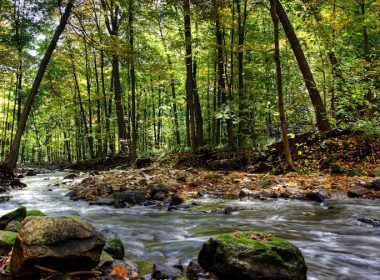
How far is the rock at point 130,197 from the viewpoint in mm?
Answer: 9719

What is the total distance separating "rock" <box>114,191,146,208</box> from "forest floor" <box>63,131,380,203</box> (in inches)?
15.1

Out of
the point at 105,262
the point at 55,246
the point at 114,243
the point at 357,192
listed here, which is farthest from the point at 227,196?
the point at 55,246

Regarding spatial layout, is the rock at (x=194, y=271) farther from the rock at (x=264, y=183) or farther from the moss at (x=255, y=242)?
the rock at (x=264, y=183)

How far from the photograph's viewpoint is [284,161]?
13805 mm

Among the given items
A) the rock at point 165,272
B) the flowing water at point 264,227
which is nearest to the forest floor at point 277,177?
the flowing water at point 264,227

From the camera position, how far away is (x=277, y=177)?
38.2 ft

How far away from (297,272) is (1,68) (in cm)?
2460

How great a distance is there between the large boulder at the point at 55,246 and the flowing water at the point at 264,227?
4.03 ft

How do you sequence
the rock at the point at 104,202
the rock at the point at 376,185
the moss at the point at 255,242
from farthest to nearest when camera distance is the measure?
1. the rock at the point at 104,202
2. the rock at the point at 376,185
3. the moss at the point at 255,242

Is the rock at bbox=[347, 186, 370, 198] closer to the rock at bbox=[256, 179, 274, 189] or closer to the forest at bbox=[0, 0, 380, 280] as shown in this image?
the forest at bbox=[0, 0, 380, 280]

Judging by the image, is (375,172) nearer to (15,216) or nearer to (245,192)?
(245,192)

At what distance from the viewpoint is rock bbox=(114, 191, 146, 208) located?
9719mm

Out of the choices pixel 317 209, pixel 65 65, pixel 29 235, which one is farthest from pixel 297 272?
pixel 65 65

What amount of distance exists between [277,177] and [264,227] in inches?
210
